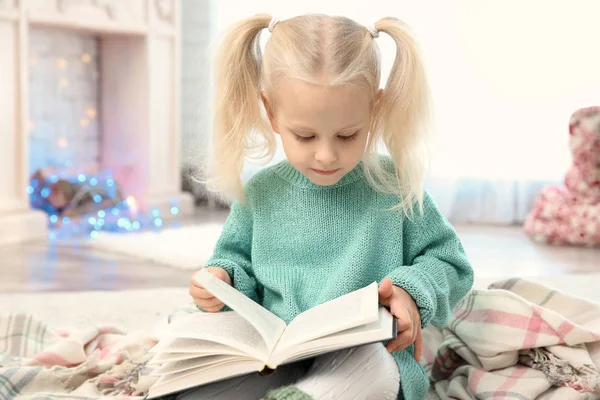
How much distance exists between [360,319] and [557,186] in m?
2.57

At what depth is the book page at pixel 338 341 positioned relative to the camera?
91cm

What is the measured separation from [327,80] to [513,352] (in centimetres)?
54

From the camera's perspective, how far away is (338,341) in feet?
3.00

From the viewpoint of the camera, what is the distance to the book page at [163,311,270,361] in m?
0.96

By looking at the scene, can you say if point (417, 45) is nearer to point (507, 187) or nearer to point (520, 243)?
point (520, 243)

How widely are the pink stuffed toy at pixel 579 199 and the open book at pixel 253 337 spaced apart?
2206 millimetres

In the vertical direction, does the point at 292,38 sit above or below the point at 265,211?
above

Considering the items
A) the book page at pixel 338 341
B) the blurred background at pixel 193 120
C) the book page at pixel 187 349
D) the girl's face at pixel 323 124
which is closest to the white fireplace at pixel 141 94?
the blurred background at pixel 193 120

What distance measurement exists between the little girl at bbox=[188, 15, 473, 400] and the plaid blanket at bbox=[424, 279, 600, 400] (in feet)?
0.47

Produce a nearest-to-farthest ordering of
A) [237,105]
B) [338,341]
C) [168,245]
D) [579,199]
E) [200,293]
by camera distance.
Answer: [338,341], [200,293], [237,105], [168,245], [579,199]

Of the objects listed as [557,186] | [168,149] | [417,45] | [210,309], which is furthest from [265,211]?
[168,149]

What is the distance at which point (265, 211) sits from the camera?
4.14 feet

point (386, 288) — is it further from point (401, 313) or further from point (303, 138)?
point (303, 138)

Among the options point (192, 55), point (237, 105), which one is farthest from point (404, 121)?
point (192, 55)
